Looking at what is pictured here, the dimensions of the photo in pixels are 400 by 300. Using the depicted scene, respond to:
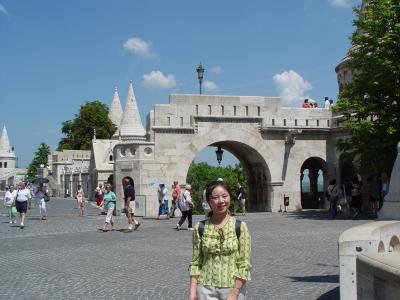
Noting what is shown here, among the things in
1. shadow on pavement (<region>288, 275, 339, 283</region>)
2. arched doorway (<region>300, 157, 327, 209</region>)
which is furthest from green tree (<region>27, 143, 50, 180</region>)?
shadow on pavement (<region>288, 275, 339, 283</region>)

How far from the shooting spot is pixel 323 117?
23781 millimetres

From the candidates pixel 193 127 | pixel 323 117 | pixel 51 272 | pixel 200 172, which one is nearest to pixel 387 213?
pixel 51 272

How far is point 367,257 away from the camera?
3.79 m

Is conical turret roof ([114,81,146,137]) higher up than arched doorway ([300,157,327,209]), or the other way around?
conical turret roof ([114,81,146,137])

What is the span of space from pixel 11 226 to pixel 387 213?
13.8m

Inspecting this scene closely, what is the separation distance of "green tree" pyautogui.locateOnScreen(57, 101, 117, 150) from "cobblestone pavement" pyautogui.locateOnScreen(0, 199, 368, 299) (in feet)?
167

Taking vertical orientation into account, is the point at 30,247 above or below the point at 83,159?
below

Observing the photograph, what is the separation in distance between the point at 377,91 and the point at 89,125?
50.9 metres

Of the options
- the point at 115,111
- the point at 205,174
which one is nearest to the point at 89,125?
the point at 115,111

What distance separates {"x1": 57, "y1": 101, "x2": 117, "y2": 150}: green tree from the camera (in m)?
65.1

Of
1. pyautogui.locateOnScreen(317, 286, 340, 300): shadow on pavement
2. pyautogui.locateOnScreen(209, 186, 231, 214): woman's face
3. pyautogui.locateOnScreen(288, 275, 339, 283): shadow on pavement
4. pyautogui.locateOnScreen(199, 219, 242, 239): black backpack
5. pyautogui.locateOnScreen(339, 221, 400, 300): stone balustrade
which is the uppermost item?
pyautogui.locateOnScreen(209, 186, 231, 214): woman's face

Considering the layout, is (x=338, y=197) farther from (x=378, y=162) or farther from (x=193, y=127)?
(x=193, y=127)

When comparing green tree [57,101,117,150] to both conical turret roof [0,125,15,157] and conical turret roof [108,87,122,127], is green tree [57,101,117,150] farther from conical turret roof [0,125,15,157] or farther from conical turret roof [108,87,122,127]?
conical turret roof [0,125,15,157]

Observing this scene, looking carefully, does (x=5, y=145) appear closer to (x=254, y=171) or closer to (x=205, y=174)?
(x=205, y=174)
